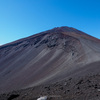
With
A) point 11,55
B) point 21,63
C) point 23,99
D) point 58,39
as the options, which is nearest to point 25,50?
point 11,55

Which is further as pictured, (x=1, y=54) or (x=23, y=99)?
(x=1, y=54)

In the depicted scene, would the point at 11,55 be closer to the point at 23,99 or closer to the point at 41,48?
the point at 41,48

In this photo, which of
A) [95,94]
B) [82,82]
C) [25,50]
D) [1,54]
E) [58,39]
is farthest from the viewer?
[1,54]

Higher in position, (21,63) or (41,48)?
(41,48)

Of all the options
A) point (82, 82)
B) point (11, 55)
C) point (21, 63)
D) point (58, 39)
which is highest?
point (58, 39)

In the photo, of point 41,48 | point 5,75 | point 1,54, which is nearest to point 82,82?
point 5,75

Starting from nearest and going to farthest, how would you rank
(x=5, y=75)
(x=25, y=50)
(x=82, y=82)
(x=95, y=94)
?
1. (x=95, y=94)
2. (x=82, y=82)
3. (x=5, y=75)
4. (x=25, y=50)

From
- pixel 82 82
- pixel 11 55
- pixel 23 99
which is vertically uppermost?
pixel 11 55

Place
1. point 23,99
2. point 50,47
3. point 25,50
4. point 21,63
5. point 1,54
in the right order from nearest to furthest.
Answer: point 23,99 < point 21,63 < point 50,47 < point 25,50 < point 1,54

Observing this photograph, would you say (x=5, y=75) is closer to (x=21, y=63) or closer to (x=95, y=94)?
(x=21, y=63)
